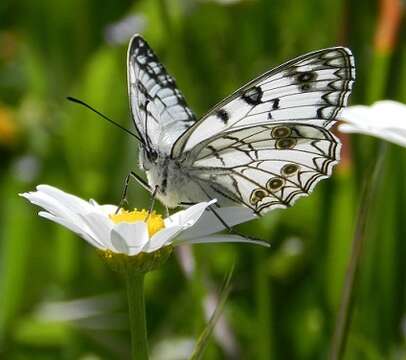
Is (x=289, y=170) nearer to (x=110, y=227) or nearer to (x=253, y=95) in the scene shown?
(x=253, y=95)

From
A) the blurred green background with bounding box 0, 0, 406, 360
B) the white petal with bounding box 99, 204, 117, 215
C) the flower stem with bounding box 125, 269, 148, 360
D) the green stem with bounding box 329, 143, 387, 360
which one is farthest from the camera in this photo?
the blurred green background with bounding box 0, 0, 406, 360

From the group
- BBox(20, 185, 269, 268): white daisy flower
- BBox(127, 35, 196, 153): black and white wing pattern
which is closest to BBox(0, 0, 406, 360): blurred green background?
BBox(127, 35, 196, 153): black and white wing pattern

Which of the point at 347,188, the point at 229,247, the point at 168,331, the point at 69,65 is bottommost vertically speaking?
the point at 168,331

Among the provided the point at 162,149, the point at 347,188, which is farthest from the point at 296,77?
the point at 347,188

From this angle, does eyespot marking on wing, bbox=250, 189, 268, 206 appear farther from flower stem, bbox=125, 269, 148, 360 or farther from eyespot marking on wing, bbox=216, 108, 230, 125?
flower stem, bbox=125, 269, 148, 360

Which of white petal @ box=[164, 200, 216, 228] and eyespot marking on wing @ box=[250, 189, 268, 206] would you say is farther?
eyespot marking on wing @ box=[250, 189, 268, 206]

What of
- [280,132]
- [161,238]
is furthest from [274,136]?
[161,238]

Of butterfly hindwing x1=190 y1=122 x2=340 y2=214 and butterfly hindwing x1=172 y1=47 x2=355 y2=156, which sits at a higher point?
butterfly hindwing x1=172 y1=47 x2=355 y2=156

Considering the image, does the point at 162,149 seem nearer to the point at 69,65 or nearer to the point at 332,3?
the point at 332,3
